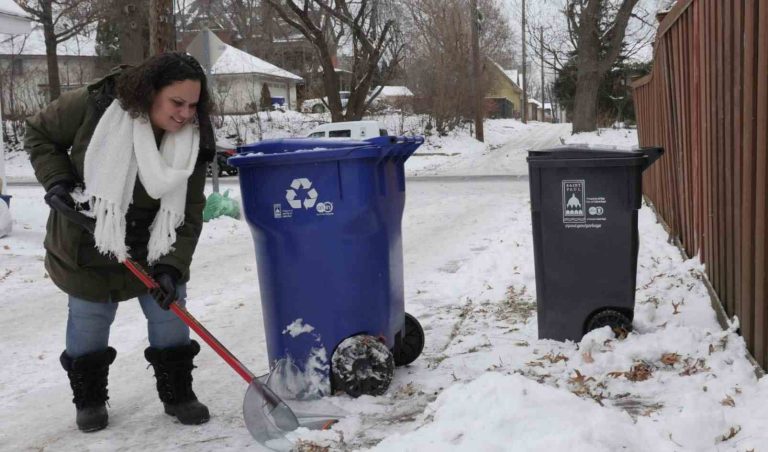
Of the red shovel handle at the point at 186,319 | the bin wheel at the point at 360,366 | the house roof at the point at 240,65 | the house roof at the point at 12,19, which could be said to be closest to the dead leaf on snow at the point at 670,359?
the bin wheel at the point at 360,366

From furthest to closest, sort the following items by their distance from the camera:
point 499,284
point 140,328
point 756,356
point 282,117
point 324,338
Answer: point 282,117 < point 499,284 < point 140,328 < point 324,338 < point 756,356

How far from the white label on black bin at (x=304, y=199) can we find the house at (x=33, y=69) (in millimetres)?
31752

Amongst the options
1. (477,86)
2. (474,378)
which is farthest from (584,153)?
(477,86)

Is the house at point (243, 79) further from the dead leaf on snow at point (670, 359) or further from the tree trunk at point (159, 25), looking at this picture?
the dead leaf on snow at point (670, 359)

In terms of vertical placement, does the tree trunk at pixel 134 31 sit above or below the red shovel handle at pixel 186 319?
above

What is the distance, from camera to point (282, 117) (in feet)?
121

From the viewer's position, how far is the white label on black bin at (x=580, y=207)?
421 cm

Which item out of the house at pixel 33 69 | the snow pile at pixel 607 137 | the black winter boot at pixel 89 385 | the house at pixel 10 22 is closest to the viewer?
the black winter boot at pixel 89 385

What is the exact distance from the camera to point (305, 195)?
3623mm

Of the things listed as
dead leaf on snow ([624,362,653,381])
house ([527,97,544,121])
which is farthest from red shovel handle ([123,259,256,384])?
house ([527,97,544,121])

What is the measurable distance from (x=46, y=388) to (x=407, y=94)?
3466cm

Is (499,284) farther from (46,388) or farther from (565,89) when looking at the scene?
(565,89)

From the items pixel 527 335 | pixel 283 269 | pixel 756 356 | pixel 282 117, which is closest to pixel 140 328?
pixel 283 269

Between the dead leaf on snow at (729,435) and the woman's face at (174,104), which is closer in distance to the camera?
the dead leaf on snow at (729,435)
